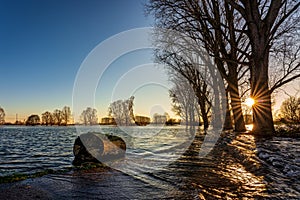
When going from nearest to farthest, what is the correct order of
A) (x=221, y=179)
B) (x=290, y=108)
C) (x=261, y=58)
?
(x=221, y=179), (x=261, y=58), (x=290, y=108)

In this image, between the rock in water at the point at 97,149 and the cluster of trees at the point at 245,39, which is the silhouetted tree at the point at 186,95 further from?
the rock in water at the point at 97,149

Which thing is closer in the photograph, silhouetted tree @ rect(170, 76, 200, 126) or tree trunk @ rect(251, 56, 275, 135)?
tree trunk @ rect(251, 56, 275, 135)


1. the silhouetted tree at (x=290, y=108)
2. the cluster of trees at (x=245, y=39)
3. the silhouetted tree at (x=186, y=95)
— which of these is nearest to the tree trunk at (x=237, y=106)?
the cluster of trees at (x=245, y=39)

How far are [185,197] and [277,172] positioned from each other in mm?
3007

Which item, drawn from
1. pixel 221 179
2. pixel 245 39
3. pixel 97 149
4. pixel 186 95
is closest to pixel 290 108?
pixel 186 95

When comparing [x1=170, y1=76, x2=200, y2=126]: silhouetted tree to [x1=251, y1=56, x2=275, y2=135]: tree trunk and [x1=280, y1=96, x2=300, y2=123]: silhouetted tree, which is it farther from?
[x1=280, y1=96, x2=300, y2=123]: silhouetted tree

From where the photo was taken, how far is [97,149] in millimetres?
10453

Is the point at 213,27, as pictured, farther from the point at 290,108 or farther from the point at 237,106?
the point at 290,108

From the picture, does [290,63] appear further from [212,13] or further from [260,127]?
[212,13]

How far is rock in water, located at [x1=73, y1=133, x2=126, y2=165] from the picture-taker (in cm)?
1025

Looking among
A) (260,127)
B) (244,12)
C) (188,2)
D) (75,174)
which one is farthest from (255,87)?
(75,174)

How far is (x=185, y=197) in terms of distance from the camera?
4.43m

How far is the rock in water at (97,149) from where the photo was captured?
10250 mm

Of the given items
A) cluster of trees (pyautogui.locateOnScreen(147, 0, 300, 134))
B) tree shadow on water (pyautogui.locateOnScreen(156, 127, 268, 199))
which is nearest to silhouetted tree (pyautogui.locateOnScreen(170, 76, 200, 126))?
cluster of trees (pyautogui.locateOnScreen(147, 0, 300, 134))
